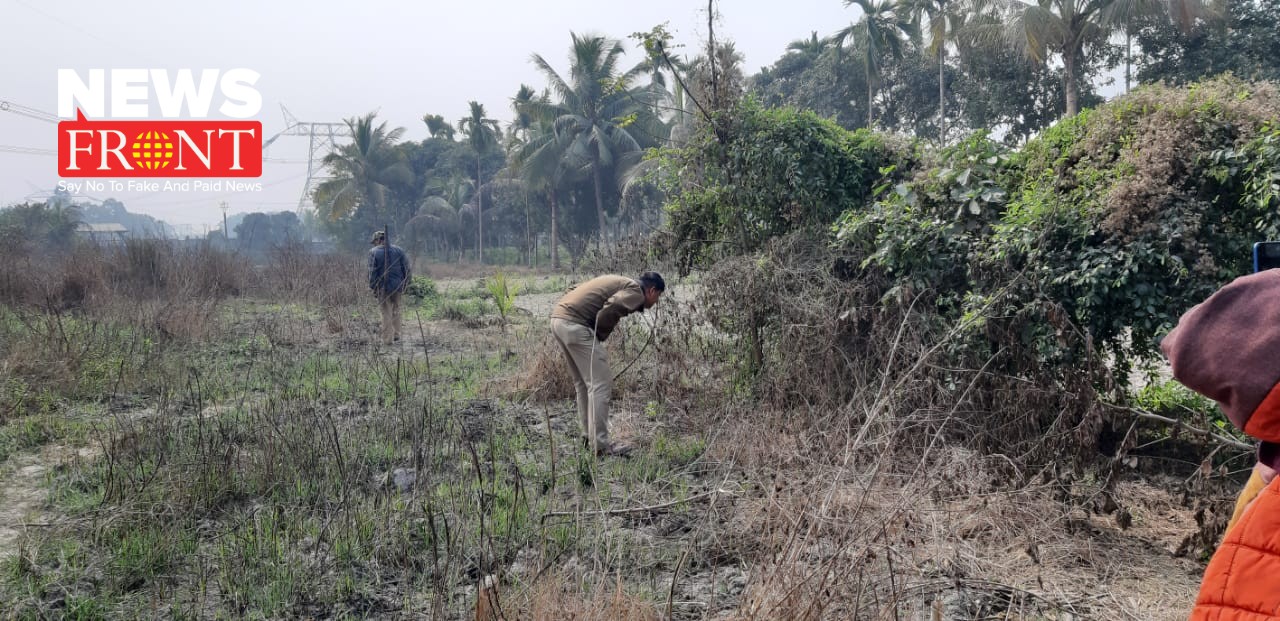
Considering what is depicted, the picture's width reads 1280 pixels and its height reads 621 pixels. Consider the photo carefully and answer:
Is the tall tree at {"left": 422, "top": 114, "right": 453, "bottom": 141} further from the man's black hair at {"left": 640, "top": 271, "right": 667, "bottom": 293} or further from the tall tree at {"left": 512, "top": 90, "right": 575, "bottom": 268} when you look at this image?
the man's black hair at {"left": 640, "top": 271, "right": 667, "bottom": 293}

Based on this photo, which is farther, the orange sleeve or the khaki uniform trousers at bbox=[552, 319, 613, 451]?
the khaki uniform trousers at bbox=[552, 319, 613, 451]

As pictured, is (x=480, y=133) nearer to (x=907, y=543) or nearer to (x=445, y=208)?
(x=445, y=208)

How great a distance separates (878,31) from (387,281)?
24.2m

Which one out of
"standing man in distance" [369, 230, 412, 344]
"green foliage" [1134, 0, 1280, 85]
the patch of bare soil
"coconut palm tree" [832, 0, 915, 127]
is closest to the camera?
the patch of bare soil

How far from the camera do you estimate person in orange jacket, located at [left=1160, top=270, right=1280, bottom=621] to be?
1.07m

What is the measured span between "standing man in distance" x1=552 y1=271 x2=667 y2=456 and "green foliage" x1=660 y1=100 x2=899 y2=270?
1588mm

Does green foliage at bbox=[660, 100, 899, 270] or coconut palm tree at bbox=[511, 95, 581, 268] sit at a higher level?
coconut palm tree at bbox=[511, 95, 581, 268]

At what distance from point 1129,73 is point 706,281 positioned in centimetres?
2247

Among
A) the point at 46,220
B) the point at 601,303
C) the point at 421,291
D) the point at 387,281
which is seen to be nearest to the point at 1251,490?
the point at 601,303

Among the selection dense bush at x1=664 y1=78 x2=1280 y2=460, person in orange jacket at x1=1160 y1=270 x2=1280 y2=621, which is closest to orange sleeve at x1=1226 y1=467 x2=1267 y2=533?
person in orange jacket at x1=1160 y1=270 x2=1280 y2=621

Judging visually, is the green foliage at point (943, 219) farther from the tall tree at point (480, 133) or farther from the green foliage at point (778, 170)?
the tall tree at point (480, 133)

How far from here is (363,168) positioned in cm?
4309

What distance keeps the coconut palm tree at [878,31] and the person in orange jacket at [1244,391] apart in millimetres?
28969

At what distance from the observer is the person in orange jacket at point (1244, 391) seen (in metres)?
1.07
